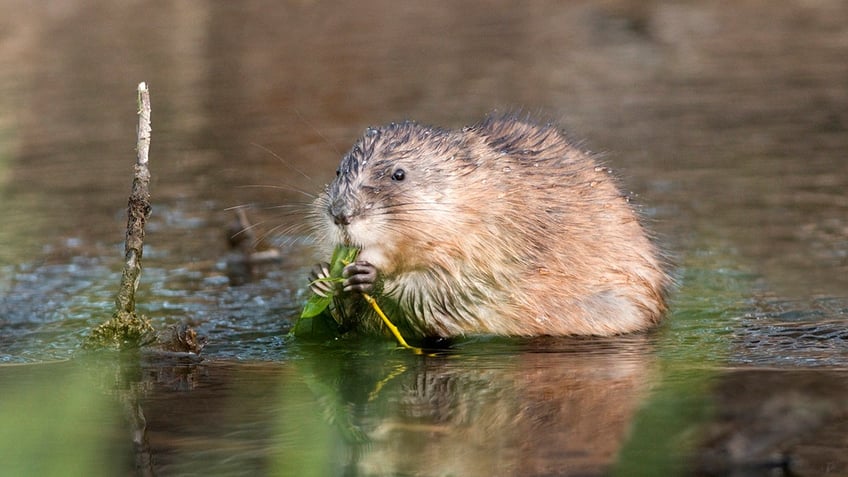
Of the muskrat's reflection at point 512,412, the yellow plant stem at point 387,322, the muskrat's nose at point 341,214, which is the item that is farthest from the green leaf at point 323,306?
the muskrat's reflection at point 512,412

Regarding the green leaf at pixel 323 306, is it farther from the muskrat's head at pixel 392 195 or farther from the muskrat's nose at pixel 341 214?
the muskrat's nose at pixel 341 214

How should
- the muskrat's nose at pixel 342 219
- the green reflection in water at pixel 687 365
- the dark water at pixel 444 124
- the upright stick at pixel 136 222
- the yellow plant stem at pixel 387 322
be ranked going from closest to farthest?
the green reflection in water at pixel 687 365
the dark water at pixel 444 124
the upright stick at pixel 136 222
the muskrat's nose at pixel 342 219
the yellow plant stem at pixel 387 322

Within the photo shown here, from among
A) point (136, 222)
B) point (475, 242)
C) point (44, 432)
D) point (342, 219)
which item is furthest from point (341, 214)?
point (44, 432)

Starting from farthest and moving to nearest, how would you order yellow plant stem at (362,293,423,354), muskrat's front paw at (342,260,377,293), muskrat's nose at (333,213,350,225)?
1. yellow plant stem at (362,293,423,354)
2. muskrat's front paw at (342,260,377,293)
3. muskrat's nose at (333,213,350,225)

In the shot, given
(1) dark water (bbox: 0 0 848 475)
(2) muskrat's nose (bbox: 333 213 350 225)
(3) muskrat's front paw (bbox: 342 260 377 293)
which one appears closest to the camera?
(1) dark water (bbox: 0 0 848 475)

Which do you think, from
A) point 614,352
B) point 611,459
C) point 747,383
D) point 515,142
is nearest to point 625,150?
point 515,142

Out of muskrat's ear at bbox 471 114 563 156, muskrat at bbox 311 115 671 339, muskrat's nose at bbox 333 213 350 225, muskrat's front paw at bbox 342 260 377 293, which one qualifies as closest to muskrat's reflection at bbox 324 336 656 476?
muskrat at bbox 311 115 671 339

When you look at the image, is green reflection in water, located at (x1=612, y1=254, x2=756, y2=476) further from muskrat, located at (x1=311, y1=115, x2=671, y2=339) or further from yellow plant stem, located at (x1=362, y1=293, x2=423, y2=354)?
yellow plant stem, located at (x1=362, y1=293, x2=423, y2=354)
